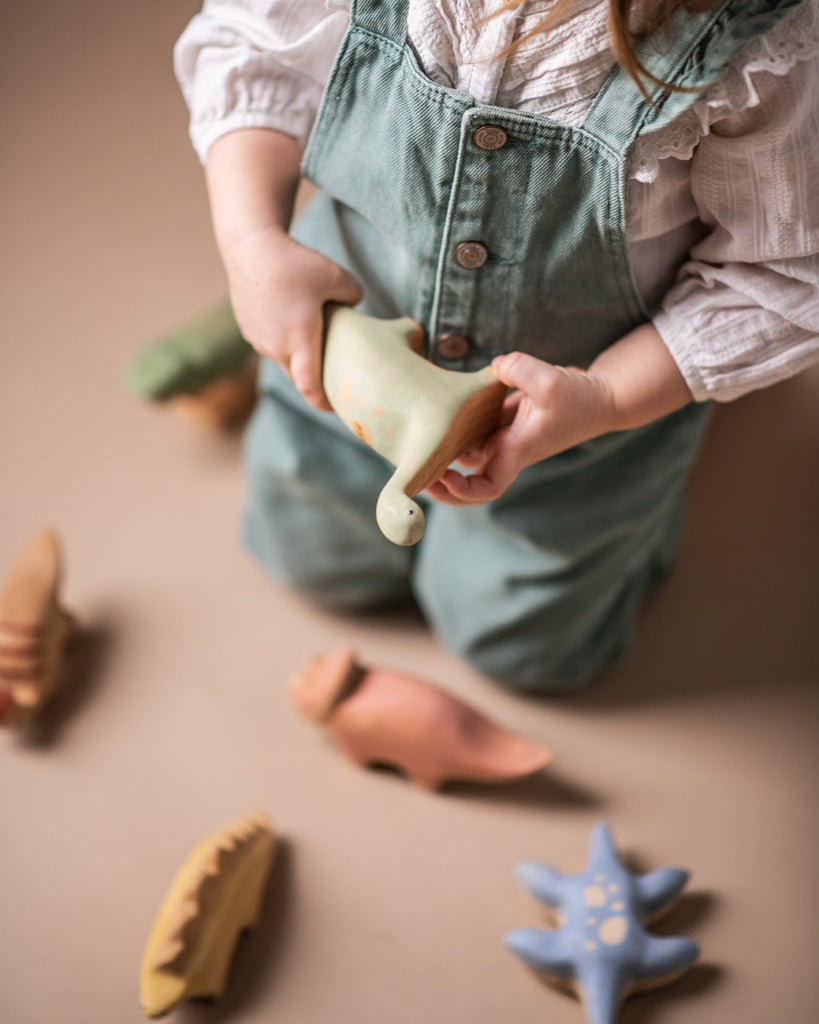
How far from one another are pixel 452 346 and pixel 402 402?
106mm

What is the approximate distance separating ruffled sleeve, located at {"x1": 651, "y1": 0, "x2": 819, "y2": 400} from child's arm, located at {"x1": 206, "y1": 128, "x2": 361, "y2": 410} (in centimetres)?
20

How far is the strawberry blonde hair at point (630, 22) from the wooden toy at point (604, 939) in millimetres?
518

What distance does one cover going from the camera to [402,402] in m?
0.56

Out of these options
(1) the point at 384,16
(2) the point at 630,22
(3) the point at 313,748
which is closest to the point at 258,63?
(1) the point at 384,16

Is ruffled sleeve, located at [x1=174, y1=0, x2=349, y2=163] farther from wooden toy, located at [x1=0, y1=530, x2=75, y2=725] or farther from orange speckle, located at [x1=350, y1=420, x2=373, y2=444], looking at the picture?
wooden toy, located at [x1=0, y1=530, x2=75, y2=725]

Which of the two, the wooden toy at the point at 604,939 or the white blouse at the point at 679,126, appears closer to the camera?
the white blouse at the point at 679,126

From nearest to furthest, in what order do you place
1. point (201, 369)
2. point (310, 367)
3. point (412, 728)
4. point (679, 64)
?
point (679, 64)
point (310, 367)
point (412, 728)
point (201, 369)

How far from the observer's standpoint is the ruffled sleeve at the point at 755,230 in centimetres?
51

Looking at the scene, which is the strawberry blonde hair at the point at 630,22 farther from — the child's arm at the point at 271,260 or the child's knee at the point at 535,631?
the child's knee at the point at 535,631

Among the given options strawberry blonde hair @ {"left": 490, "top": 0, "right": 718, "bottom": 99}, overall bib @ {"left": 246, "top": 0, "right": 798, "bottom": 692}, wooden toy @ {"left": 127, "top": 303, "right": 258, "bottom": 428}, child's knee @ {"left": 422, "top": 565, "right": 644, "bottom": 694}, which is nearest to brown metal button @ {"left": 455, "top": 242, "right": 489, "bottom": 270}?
overall bib @ {"left": 246, "top": 0, "right": 798, "bottom": 692}

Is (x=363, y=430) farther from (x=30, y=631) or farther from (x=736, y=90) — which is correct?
(x=30, y=631)

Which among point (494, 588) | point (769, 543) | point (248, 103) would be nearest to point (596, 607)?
point (494, 588)

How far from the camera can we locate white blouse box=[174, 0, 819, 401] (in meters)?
0.52

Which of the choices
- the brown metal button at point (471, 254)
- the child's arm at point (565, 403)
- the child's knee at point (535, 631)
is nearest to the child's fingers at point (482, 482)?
the child's arm at point (565, 403)
